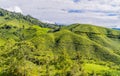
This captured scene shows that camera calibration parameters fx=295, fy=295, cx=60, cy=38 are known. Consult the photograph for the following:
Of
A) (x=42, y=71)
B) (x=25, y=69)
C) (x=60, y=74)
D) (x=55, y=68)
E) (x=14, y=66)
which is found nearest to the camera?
(x=25, y=69)

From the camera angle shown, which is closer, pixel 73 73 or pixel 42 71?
pixel 73 73

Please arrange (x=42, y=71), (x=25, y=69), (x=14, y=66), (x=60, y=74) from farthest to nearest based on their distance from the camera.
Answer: (x=42, y=71)
(x=60, y=74)
(x=14, y=66)
(x=25, y=69)

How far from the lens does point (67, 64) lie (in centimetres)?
18138

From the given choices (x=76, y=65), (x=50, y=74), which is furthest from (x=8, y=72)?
(x=76, y=65)

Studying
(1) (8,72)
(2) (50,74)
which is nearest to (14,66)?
(1) (8,72)

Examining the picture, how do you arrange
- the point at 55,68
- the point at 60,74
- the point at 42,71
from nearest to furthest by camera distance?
1. the point at 60,74
2. the point at 42,71
3. the point at 55,68

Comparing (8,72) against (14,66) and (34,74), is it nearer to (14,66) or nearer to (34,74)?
(14,66)

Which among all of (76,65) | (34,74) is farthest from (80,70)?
(34,74)

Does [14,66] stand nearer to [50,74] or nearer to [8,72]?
[8,72]

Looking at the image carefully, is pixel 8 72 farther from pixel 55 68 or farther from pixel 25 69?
pixel 55 68

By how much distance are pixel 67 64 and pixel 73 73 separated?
53.2 ft

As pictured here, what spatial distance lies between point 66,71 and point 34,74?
22.6 m

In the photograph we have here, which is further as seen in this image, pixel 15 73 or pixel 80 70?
pixel 80 70

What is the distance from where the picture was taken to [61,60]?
632 ft
